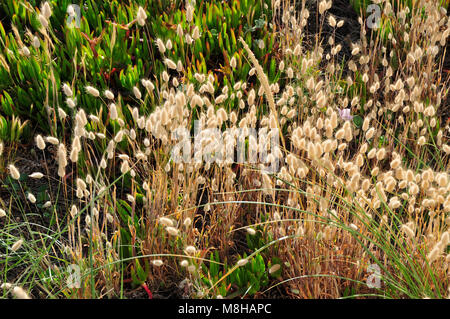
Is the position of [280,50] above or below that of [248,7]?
below

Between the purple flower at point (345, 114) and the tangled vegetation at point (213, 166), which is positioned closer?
the tangled vegetation at point (213, 166)

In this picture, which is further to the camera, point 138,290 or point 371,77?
point 371,77

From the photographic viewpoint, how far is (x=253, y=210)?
83.1 inches

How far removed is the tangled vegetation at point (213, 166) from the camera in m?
1.56

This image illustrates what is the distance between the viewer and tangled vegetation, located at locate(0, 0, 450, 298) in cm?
156

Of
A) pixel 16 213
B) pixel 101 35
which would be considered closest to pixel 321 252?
pixel 16 213

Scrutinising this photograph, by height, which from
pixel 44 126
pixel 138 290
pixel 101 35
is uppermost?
pixel 101 35

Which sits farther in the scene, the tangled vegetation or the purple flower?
the purple flower

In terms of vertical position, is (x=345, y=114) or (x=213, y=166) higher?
(x=345, y=114)

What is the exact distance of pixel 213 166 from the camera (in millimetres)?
2252

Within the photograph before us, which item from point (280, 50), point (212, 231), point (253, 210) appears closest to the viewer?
point (212, 231)

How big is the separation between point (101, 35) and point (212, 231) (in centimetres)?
136
